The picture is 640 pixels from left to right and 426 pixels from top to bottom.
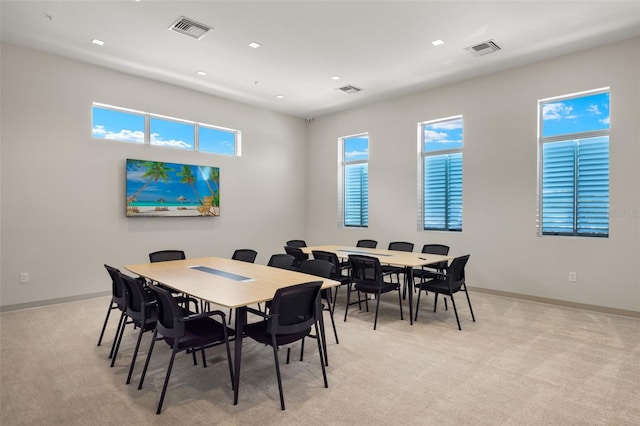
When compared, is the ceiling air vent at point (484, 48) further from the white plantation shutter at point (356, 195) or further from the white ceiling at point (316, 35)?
the white plantation shutter at point (356, 195)

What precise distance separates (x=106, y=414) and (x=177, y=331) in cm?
71

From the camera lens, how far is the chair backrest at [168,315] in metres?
2.58

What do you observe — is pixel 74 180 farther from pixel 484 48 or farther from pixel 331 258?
pixel 484 48

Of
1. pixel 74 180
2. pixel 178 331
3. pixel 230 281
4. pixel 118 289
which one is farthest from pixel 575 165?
pixel 74 180

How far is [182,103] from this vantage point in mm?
6840

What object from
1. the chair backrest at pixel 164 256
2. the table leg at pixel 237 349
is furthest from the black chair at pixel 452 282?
the chair backrest at pixel 164 256

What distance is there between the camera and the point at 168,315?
2713mm

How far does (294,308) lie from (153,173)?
470 centimetres

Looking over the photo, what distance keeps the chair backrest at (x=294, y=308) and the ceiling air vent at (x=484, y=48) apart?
13.9 ft

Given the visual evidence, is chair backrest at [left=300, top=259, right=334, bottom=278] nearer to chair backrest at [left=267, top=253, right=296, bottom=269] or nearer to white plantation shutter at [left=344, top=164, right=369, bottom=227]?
chair backrest at [left=267, top=253, right=296, bottom=269]

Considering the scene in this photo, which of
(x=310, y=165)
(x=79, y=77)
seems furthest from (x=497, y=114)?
(x=79, y=77)

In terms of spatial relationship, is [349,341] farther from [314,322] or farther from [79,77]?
[79,77]

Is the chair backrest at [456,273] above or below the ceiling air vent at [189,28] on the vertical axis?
below

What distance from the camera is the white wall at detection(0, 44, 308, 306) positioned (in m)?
5.15
